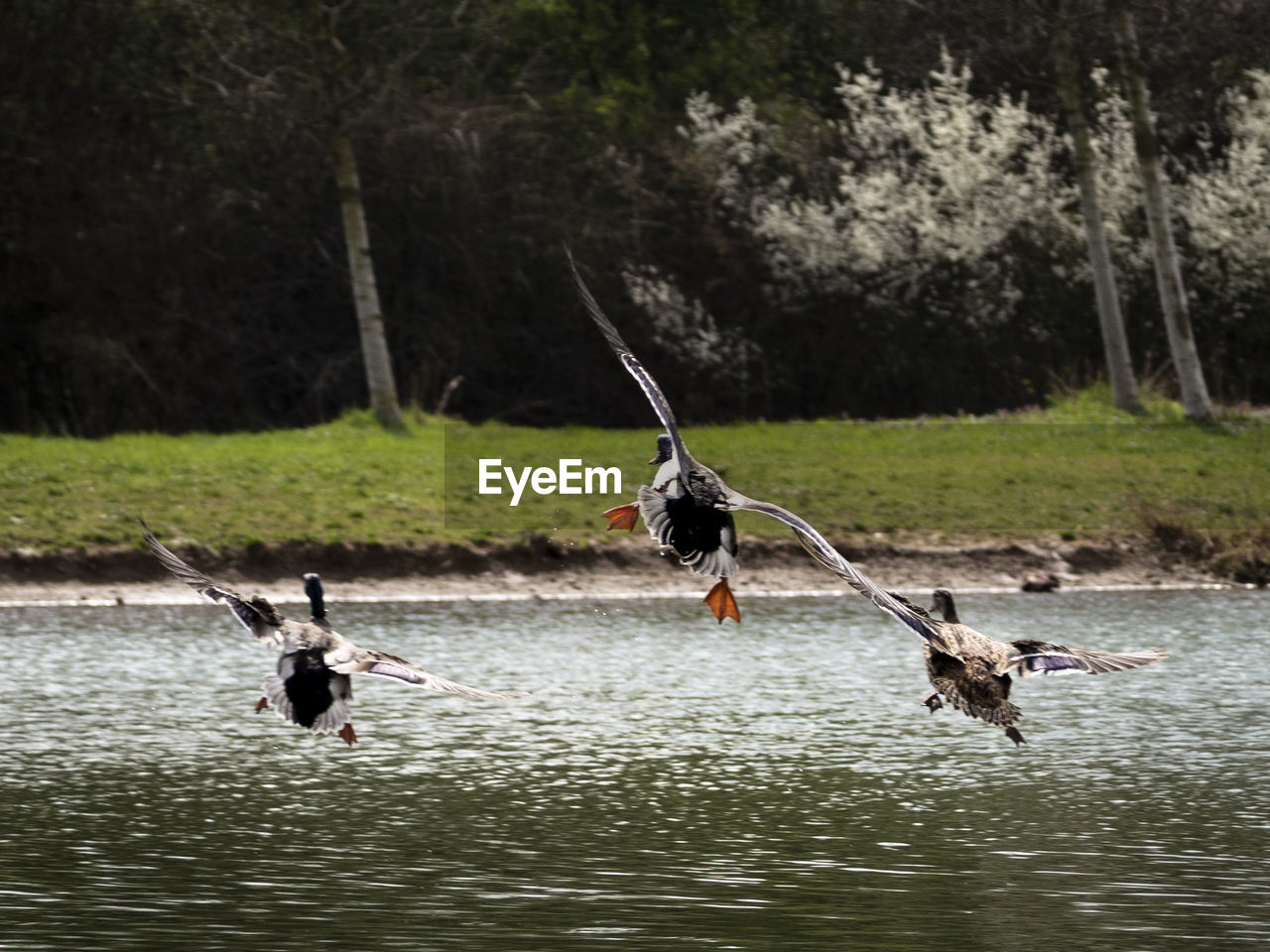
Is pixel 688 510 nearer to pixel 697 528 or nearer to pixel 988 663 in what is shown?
pixel 697 528

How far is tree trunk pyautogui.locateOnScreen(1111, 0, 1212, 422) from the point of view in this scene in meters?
34.5

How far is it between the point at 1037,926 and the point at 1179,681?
29.2 ft

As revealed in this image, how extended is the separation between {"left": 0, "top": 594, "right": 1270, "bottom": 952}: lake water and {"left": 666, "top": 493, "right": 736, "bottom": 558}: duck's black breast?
2.03 meters

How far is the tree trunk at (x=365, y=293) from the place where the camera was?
117 ft

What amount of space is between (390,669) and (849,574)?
1.94 metres

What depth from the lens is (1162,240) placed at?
35188mm

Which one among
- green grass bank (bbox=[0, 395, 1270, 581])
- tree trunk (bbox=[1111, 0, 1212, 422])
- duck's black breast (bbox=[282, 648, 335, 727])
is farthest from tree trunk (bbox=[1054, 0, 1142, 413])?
duck's black breast (bbox=[282, 648, 335, 727])

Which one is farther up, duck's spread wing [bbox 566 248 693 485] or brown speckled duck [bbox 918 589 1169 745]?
duck's spread wing [bbox 566 248 693 485]

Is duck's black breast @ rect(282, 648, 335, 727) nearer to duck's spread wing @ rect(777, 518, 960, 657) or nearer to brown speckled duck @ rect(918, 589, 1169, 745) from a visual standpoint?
duck's spread wing @ rect(777, 518, 960, 657)

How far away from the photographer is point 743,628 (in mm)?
23781

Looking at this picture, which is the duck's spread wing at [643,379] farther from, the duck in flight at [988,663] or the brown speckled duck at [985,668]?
the brown speckled duck at [985,668]

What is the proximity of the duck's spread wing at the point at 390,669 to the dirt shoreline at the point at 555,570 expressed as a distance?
1524 centimetres

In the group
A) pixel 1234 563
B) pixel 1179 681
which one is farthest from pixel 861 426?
pixel 1179 681

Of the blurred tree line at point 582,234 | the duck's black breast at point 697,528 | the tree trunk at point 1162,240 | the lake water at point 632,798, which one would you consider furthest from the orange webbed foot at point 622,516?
the blurred tree line at point 582,234
